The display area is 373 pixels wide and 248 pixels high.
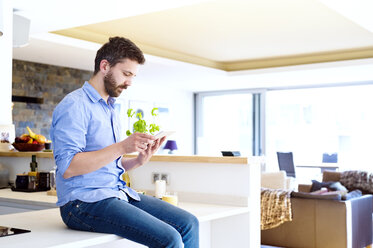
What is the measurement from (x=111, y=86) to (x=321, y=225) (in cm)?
355

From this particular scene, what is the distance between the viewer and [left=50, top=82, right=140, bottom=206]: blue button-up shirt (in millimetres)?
1809

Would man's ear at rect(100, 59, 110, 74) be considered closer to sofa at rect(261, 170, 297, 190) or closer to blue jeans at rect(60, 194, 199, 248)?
blue jeans at rect(60, 194, 199, 248)

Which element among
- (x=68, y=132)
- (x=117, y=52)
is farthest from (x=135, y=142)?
(x=117, y=52)

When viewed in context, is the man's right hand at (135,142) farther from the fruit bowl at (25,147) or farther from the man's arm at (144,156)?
the fruit bowl at (25,147)

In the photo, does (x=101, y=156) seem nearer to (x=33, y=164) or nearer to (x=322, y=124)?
(x=33, y=164)

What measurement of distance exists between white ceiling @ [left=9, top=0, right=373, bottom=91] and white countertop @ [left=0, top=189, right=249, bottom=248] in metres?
2.06

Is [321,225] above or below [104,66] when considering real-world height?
below

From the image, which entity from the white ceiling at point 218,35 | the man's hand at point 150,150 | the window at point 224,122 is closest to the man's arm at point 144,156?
the man's hand at point 150,150

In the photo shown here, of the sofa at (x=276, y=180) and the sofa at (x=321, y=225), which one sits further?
the sofa at (x=276, y=180)

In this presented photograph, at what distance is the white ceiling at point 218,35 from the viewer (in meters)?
4.57

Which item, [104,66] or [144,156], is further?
[144,156]

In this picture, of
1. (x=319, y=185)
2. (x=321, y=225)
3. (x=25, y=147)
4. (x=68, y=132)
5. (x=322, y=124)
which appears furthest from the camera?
(x=322, y=124)

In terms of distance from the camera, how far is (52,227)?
6.80 ft

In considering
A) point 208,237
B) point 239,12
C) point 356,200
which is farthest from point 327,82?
point 208,237
